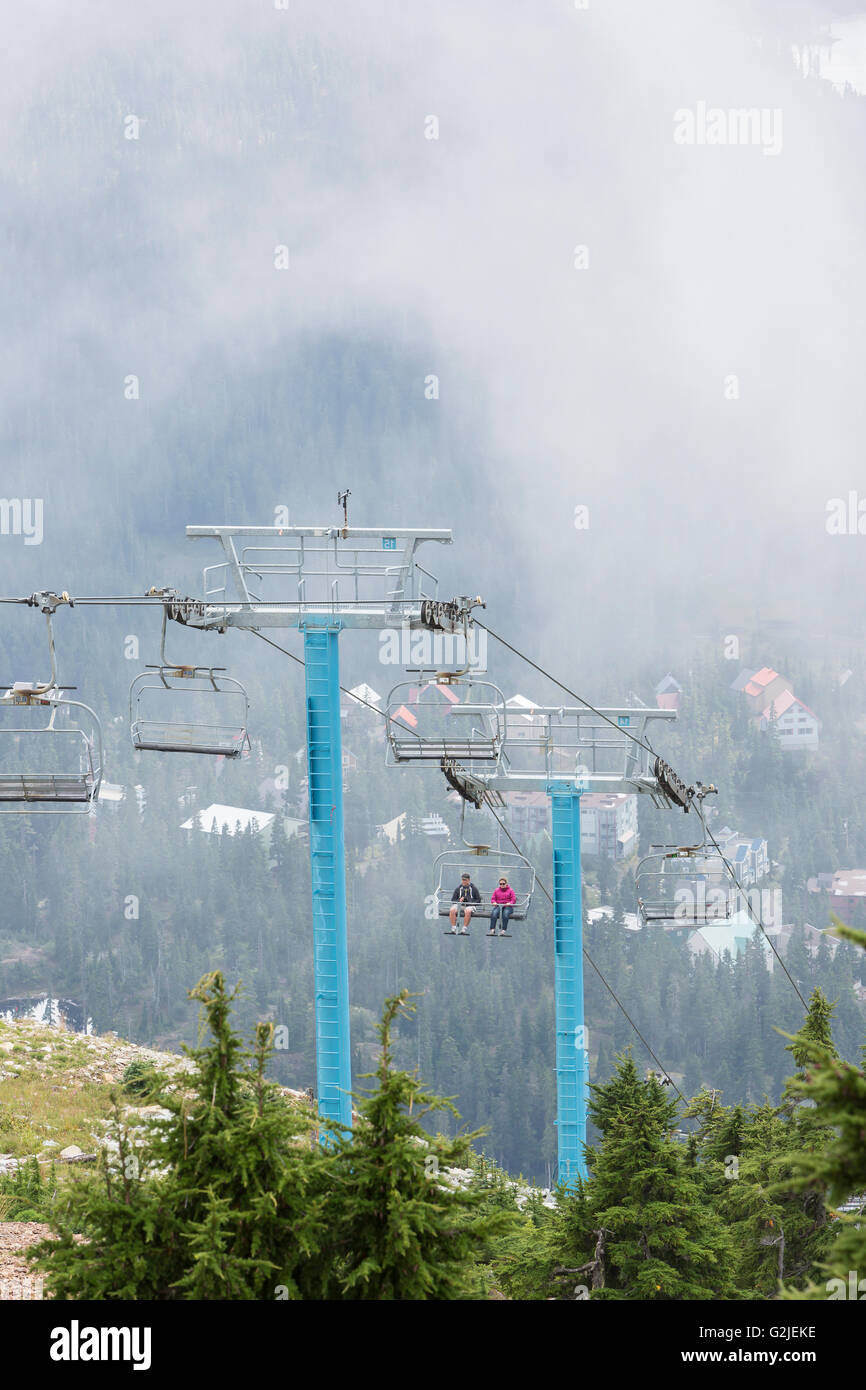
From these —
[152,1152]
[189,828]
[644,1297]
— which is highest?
[189,828]

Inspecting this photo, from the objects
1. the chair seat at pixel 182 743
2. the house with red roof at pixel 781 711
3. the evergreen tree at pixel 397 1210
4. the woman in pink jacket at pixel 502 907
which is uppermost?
the house with red roof at pixel 781 711

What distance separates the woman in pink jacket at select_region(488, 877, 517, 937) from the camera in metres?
20.3

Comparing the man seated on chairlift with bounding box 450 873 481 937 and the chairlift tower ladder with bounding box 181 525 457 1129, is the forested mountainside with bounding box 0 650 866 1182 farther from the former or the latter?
the chairlift tower ladder with bounding box 181 525 457 1129

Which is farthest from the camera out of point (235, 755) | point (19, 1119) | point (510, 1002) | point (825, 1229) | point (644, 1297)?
point (510, 1002)

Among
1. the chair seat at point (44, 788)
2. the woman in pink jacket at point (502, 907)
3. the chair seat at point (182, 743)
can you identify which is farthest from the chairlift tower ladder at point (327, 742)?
the woman in pink jacket at point (502, 907)

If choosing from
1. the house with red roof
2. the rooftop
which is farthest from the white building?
the house with red roof

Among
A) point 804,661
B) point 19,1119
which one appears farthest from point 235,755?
point 804,661

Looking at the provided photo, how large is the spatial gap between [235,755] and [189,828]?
13886cm

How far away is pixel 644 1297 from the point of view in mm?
13820

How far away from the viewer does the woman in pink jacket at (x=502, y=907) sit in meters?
20.3

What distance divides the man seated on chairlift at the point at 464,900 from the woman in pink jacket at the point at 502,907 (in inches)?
15.4

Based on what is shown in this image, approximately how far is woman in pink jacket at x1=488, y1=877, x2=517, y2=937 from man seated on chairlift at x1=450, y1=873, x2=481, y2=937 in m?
0.39

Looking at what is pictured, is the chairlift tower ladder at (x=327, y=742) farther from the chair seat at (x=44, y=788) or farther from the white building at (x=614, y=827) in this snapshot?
the white building at (x=614, y=827)
